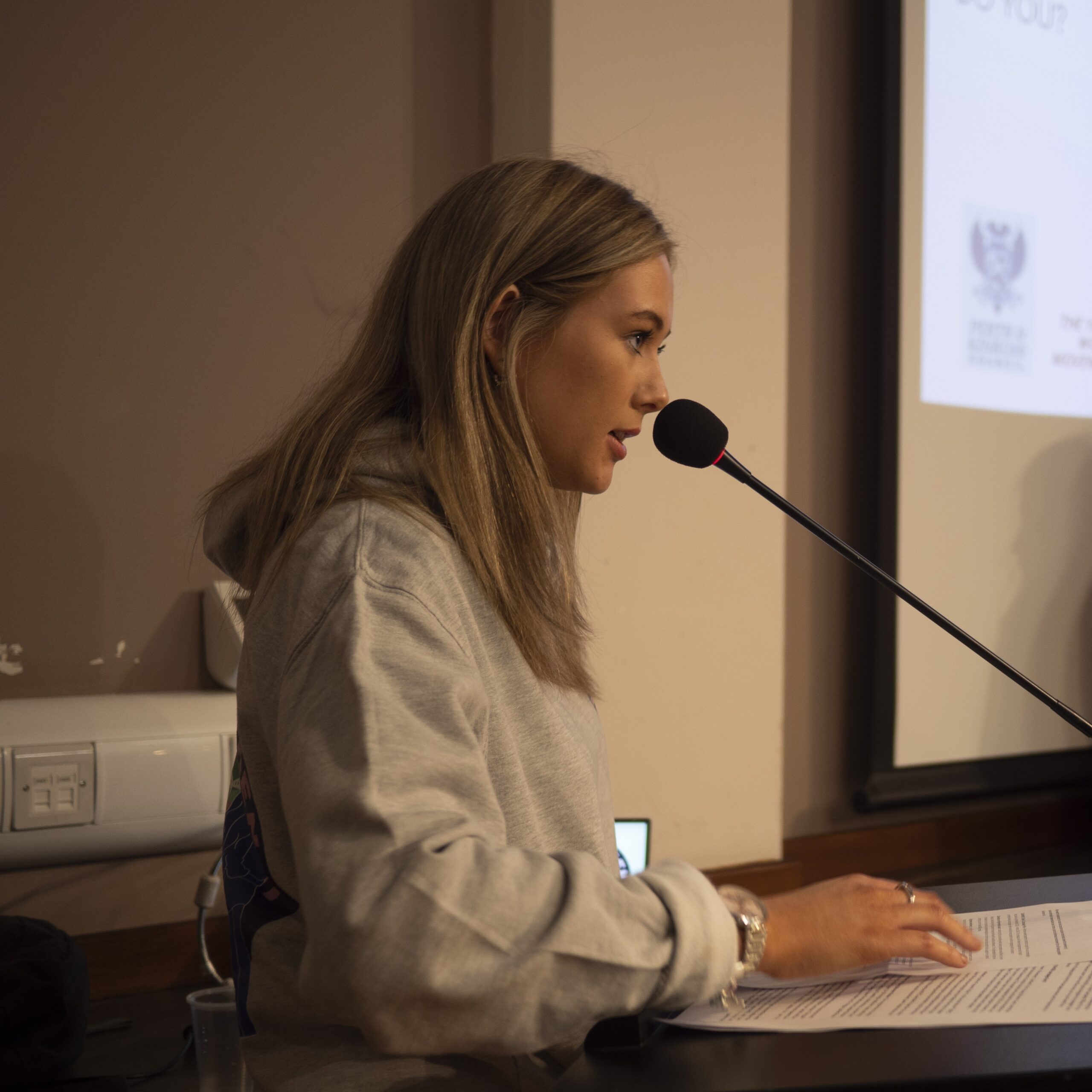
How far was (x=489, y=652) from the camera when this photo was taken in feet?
2.51

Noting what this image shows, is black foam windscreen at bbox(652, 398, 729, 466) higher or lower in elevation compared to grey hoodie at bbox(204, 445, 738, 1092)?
higher

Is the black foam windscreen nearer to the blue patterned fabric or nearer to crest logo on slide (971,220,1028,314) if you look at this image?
the blue patterned fabric

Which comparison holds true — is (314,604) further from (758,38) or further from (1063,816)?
(1063,816)

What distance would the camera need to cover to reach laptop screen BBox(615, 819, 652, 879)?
1.50 m

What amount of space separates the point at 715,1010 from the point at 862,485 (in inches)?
62.9

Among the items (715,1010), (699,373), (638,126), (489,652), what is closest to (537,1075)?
(715,1010)

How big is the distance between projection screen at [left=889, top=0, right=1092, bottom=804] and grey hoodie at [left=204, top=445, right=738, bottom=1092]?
1.47m

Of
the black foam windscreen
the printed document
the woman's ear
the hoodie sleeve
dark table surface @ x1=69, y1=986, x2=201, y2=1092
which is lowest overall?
dark table surface @ x1=69, y1=986, x2=201, y2=1092

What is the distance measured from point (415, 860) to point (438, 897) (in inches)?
0.8

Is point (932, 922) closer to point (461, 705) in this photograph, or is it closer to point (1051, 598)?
point (461, 705)

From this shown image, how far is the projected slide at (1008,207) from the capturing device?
6.71 feet

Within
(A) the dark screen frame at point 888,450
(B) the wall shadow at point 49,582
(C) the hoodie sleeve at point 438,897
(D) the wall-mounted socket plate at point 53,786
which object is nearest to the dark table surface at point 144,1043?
(D) the wall-mounted socket plate at point 53,786

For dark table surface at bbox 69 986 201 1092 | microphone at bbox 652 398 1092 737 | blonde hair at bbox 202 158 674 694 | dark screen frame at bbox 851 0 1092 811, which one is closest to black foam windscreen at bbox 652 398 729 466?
microphone at bbox 652 398 1092 737

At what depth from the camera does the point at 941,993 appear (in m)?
0.61
